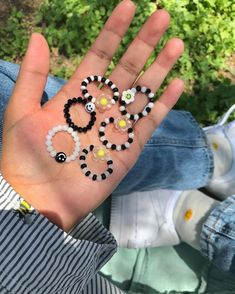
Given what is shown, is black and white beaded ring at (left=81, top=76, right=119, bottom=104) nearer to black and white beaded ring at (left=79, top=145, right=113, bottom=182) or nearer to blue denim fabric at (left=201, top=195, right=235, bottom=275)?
black and white beaded ring at (left=79, top=145, right=113, bottom=182)

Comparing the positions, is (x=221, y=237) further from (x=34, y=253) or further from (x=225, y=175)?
(x=34, y=253)

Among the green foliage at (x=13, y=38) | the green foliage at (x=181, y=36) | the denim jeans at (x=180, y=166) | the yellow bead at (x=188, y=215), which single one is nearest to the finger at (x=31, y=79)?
the denim jeans at (x=180, y=166)

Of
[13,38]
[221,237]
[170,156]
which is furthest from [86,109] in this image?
[13,38]

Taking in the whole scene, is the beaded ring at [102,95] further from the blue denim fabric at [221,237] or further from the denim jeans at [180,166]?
the blue denim fabric at [221,237]

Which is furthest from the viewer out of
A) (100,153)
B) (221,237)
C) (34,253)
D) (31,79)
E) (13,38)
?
(13,38)

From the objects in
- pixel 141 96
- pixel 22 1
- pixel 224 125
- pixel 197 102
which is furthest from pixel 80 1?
pixel 141 96

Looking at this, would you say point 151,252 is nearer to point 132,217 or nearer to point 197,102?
point 132,217
